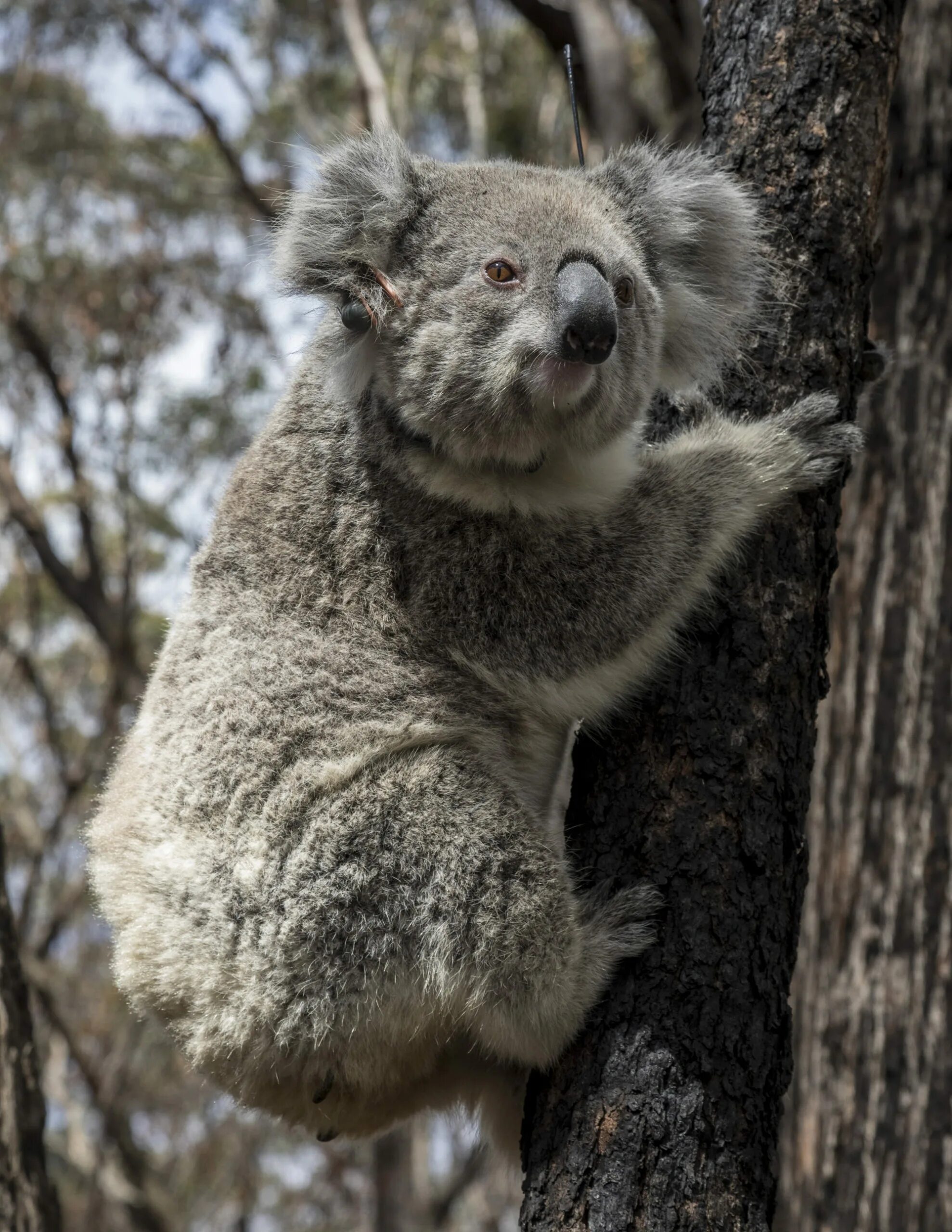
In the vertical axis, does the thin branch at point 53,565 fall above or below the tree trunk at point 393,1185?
above

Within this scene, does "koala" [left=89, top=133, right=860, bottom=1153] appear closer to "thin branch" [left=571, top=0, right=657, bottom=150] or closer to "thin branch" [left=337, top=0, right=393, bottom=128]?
"thin branch" [left=571, top=0, right=657, bottom=150]

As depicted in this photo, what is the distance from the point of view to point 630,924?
243 cm

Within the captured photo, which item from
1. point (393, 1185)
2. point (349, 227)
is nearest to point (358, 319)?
point (349, 227)

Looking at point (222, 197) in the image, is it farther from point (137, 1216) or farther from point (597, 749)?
point (597, 749)

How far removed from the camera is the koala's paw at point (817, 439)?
2756 mm

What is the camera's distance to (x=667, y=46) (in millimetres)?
7336

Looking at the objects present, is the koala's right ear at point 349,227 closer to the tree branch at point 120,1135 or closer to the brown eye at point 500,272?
the brown eye at point 500,272

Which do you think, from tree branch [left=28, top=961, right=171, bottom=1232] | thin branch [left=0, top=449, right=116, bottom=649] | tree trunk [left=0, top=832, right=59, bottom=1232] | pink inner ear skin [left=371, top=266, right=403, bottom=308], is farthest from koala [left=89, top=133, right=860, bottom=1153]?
thin branch [left=0, top=449, right=116, bottom=649]

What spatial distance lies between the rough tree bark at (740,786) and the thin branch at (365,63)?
586 centimetres

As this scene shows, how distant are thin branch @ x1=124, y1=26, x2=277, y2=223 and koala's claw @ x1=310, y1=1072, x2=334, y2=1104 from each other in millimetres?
6428

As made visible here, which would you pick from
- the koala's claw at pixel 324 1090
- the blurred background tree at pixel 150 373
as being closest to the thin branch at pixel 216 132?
the blurred background tree at pixel 150 373

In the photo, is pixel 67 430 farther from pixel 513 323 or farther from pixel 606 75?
pixel 513 323

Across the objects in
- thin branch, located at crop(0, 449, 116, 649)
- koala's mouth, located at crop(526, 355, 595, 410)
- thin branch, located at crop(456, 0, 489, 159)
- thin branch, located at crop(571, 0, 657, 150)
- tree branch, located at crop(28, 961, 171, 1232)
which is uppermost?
thin branch, located at crop(456, 0, 489, 159)

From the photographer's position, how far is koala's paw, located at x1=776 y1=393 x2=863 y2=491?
2756mm
